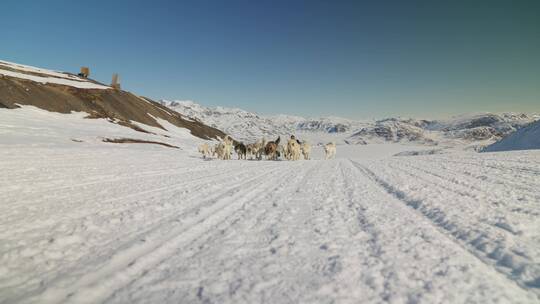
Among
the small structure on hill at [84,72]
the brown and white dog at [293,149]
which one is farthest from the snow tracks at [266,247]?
the small structure on hill at [84,72]

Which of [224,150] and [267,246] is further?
[224,150]

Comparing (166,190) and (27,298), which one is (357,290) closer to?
(27,298)

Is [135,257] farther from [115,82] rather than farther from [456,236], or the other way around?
[115,82]

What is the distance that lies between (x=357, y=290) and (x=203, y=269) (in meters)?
1.83

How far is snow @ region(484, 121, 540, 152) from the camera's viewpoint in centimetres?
4310

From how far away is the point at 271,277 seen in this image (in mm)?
3553

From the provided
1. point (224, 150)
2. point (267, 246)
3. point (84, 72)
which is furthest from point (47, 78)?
point (267, 246)

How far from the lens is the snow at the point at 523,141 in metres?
43.1

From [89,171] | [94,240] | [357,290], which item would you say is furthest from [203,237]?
[89,171]

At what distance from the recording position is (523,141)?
149ft

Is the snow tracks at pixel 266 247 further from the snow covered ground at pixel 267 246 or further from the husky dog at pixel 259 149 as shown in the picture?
the husky dog at pixel 259 149

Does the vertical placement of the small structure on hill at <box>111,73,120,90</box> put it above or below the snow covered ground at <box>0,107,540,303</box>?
above

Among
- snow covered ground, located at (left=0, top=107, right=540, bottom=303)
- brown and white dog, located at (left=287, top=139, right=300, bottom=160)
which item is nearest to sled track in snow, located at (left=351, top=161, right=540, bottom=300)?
snow covered ground, located at (left=0, top=107, right=540, bottom=303)

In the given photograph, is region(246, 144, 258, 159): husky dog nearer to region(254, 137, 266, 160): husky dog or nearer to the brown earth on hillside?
region(254, 137, 266, 160): husky dog
